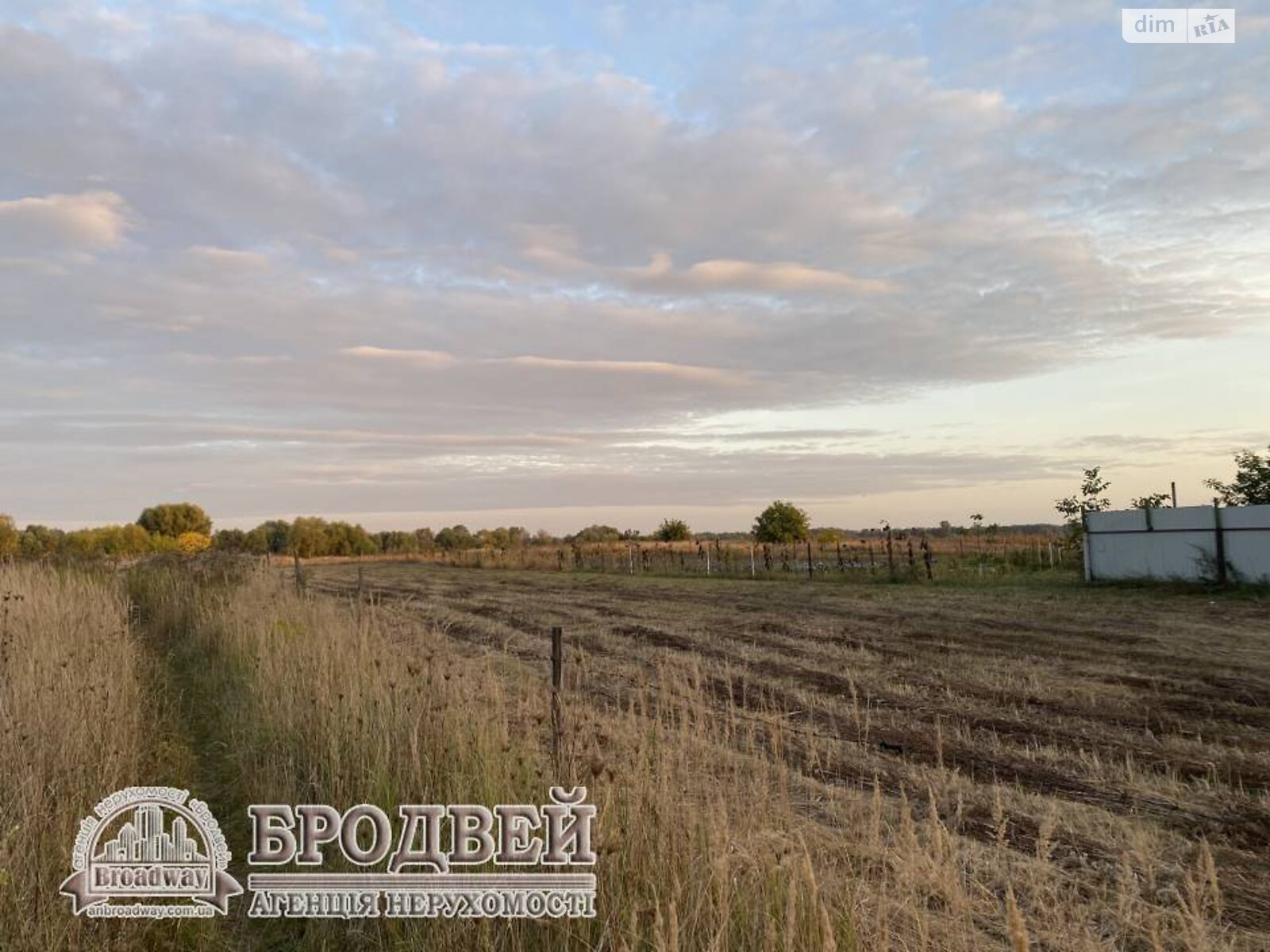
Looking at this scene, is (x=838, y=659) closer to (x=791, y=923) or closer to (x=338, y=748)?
(x=338, y=748)

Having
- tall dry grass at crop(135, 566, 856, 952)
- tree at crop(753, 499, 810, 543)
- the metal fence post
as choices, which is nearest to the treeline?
tree at crop(753, 499, 810, 543)

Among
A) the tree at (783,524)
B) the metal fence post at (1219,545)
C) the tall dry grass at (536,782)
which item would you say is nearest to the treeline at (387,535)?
the tree at (783,524)

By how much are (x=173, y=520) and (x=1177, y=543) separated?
3137 inches

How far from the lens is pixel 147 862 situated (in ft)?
13.5

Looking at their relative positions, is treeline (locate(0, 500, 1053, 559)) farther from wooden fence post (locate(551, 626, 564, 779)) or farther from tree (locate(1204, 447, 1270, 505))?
wooden fence post (locate(551, 626, 564, 779))

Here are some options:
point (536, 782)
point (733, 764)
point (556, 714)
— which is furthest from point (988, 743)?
point (536, 782)

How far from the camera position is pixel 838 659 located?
1178 centimetres

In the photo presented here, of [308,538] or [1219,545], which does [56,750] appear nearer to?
[1219,545]

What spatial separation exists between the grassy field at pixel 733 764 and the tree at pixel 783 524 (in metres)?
35.5

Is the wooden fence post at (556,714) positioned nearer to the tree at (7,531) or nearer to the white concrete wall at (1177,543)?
the white concrete wall at (1177,543)

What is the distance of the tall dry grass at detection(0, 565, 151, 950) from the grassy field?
25 millimetres

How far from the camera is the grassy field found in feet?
10.5

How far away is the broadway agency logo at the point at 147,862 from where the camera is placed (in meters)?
3.75

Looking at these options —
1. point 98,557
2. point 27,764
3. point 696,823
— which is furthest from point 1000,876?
point 98,557
